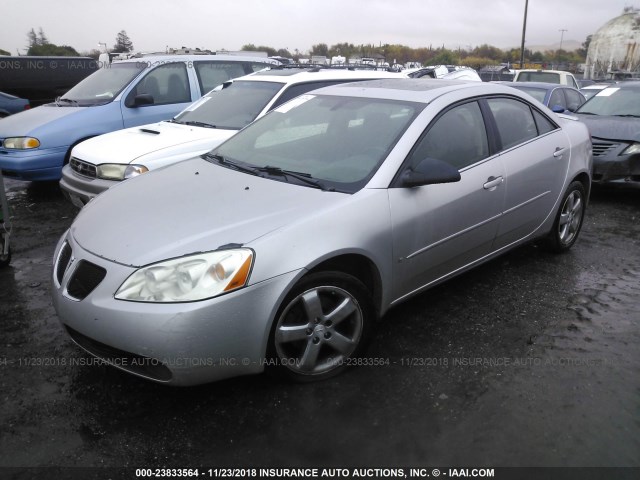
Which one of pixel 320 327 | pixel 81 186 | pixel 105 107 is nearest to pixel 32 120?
pixel 105 107

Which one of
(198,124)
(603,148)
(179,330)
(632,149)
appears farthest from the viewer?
(603,148)

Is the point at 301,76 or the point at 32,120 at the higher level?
the point at 301,76

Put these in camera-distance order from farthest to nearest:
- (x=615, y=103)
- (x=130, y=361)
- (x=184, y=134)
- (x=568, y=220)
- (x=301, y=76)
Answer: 1. (x=615, y=103)
2. (x=301, y=76)
3. (x=184, y=134)
4. (x=568, y=220)
5. (x=130, y=361)

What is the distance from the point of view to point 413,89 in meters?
3.79

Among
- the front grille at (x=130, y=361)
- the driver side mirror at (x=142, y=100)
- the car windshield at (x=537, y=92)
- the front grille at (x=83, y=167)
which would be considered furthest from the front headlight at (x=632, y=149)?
the front grille at (x=130, y=361)

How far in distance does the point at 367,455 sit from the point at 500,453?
0.60 metres

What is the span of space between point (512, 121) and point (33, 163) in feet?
18.0

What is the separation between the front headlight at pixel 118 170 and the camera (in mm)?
5105

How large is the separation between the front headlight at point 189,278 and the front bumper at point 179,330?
0.04 meters

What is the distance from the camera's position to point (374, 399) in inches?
109

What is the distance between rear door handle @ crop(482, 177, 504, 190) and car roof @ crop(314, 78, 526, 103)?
2.10 ft

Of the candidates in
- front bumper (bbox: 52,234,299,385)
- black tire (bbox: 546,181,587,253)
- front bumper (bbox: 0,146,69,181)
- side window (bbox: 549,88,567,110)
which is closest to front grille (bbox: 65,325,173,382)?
front bumper (bbox: 52,234,299,385)

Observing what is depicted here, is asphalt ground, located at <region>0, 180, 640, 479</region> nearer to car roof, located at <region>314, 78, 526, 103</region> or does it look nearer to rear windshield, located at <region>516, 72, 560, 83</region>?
car roof, located at <region>314, 78, 526, 103</region>

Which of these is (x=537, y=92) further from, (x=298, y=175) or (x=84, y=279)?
(x=84, y=279)
